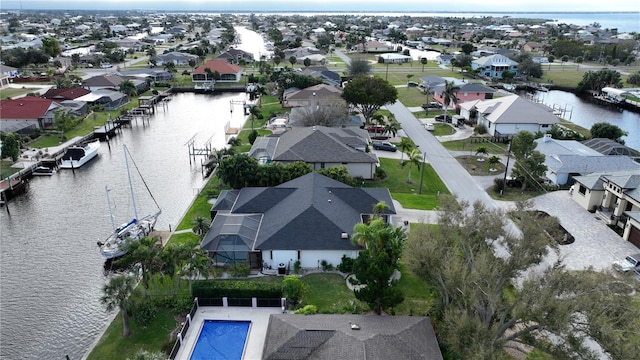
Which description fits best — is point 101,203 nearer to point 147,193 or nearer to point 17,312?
point 147,193

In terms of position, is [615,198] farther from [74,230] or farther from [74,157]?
[74,157]

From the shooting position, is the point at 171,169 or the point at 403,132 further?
the point at 403,132

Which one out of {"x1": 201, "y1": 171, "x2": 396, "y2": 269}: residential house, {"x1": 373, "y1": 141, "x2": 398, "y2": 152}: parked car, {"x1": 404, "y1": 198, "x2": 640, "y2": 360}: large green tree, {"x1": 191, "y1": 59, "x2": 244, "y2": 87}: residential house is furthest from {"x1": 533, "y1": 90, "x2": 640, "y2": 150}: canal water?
{"x1": 191, "y1": 59, "x2": 244, "y2": 87}: residential house

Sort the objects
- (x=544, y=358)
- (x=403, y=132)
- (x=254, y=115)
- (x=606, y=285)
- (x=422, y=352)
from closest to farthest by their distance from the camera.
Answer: (x=606, y=285)
(x=422, y=352)
(x=544, y=358)
(x=403, y=132)
(x=254, y=115)

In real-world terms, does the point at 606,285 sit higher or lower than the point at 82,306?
higher

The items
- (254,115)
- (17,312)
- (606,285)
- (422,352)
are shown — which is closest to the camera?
(606,285)

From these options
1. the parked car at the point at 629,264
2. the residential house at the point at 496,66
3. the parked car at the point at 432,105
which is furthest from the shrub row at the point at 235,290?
the residential house at the point at 496,66

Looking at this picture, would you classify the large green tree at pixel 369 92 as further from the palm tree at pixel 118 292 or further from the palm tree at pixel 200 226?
the palm tree at pixel 118 292

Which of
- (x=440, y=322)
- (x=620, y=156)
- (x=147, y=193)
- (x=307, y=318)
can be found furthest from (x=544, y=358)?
(x=147, y=193)
